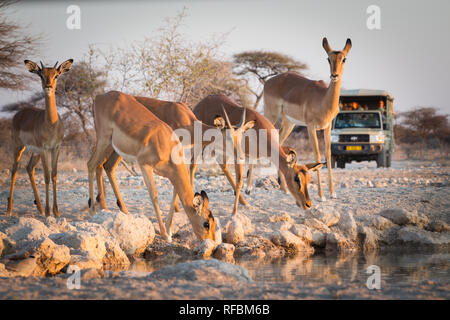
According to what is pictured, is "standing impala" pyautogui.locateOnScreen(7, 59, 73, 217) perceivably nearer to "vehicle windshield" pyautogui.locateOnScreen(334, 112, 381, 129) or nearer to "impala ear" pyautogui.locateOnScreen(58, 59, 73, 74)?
"impala ear" pyautogui.locateOnScreen(58, 59, 73, 74)

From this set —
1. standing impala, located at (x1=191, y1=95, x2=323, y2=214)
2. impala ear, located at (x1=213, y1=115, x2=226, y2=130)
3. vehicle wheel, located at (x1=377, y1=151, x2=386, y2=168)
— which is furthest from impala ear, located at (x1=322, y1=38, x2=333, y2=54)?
vehicle wheel, located at (x1=377, y1=151, x2=386, y2=168)

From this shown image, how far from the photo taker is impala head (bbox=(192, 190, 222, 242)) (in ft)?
22.8

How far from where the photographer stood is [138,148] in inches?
300

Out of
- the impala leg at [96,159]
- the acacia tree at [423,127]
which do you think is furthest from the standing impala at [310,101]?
the acacia tree at [423,127]

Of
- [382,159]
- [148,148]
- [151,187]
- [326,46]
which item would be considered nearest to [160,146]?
[148,148]

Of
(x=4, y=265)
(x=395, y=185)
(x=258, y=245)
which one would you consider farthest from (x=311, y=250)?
(x=395, y=185)

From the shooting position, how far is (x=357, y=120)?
66.8 ft

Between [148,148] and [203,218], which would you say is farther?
[148,148]

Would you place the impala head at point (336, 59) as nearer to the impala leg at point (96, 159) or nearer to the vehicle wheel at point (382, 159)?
the impala leg at point (96, 159)

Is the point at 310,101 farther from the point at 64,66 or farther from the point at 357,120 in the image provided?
the point at 357,120

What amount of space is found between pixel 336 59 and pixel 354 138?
1021cm

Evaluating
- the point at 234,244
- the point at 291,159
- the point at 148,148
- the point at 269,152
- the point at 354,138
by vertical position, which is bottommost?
the point at 234,244

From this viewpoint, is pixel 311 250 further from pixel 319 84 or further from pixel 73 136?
pixel 73 136

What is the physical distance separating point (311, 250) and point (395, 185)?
5.09 m
